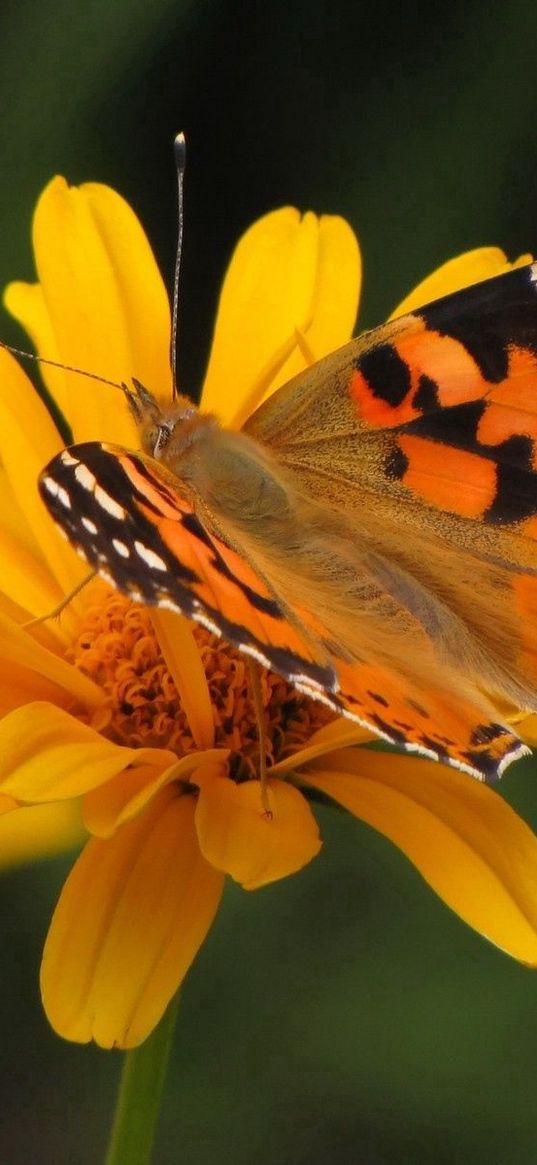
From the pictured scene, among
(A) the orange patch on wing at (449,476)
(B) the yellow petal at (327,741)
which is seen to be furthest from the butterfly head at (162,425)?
(B) the yellow petal at (327,741)

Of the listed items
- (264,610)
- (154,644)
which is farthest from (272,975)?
(264,610)

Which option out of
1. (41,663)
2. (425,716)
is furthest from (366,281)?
(425,716)

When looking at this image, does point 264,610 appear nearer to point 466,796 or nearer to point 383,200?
point 466,796

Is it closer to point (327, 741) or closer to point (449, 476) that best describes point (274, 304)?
point (449, 476)

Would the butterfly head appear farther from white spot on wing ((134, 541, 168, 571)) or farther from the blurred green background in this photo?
the blurred green background

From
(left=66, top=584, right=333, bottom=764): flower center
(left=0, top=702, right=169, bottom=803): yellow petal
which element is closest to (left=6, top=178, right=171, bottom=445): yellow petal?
(left=66, top=584, right=333, bottom=764): flower center

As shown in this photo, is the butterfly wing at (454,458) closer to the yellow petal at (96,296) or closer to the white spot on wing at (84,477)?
the yellow petal at (96,296)
